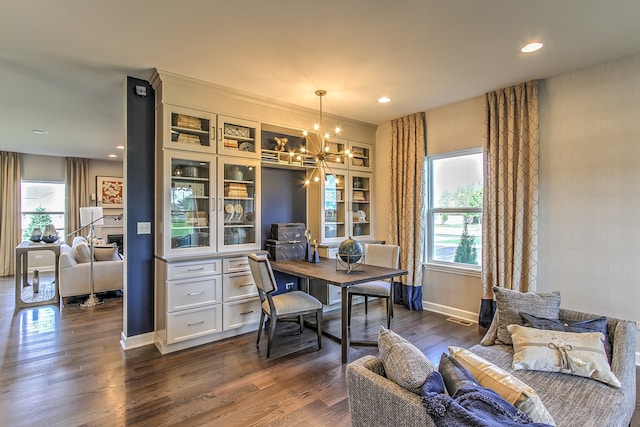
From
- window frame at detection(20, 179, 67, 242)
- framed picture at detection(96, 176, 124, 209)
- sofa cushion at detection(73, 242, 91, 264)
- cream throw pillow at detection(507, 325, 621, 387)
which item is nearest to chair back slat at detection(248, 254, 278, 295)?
cream throw pillow at detection(507, 325, 621, 387)

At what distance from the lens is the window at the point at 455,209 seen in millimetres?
4078

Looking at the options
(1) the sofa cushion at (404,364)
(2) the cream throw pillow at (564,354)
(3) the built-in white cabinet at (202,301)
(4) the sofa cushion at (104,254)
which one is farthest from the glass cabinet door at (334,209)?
(4) the sofa cushion at (104,254)

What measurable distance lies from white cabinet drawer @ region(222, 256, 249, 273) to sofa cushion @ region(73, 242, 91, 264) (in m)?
3.09

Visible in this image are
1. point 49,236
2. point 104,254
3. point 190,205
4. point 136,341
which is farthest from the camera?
point 104,254

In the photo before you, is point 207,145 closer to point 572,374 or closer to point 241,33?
point 241,33

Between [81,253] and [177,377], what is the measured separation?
3555 mm

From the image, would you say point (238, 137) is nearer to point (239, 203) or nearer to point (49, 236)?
point (239, 203)

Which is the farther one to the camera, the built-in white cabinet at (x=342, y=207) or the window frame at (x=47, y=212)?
the window frame at (x=47, y=212)

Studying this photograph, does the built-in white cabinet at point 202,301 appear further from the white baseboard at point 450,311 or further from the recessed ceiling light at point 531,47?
the recessed ceiling light at point 531,47

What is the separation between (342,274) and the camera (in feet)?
10.2

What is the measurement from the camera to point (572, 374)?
5.98ft

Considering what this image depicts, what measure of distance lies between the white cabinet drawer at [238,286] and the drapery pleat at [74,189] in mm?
6302

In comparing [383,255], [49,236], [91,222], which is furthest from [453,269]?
[49,236]

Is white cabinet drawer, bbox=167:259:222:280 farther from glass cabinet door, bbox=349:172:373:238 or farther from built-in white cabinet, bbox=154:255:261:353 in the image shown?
glass cabinet door, bbox=349:172:373:238
